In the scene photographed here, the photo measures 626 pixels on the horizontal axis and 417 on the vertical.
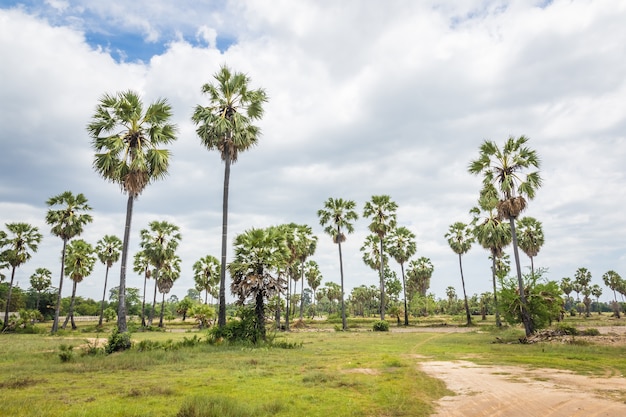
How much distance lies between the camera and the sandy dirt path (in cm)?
816

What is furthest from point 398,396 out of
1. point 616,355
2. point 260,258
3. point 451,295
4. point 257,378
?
point 451,295

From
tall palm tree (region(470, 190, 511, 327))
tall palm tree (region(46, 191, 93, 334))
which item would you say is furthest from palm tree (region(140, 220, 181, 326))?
tall palm tree (region(470, 190, 511, 327))

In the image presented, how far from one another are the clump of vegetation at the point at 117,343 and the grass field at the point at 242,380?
834 mm

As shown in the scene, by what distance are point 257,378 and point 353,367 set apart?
4.40 m

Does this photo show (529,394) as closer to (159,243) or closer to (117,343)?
(117,343)

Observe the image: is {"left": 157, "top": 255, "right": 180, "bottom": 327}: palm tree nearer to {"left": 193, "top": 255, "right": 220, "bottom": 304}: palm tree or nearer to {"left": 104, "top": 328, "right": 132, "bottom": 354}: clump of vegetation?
{"left": 193, "top": 255, "right": 220, "bottom": 304}: palm tree

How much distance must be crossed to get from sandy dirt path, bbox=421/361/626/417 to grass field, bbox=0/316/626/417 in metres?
0.78

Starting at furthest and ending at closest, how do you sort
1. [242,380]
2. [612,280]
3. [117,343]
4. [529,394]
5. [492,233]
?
[612,280]
[492,233]
[117,343]
[242,380]
[529,394]

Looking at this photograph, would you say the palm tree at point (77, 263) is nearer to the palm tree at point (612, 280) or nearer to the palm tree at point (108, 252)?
the palm tree at point (108, 252)

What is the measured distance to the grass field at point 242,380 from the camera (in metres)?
8.54

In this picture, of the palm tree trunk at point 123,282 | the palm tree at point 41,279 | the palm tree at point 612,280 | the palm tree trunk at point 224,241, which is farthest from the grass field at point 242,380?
the palm tree at point 612,280

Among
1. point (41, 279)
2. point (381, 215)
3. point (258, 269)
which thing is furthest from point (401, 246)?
point (41, 279)

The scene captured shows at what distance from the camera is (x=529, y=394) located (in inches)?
383

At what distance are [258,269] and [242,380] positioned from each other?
12742 mm
